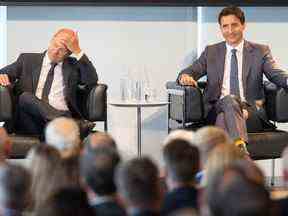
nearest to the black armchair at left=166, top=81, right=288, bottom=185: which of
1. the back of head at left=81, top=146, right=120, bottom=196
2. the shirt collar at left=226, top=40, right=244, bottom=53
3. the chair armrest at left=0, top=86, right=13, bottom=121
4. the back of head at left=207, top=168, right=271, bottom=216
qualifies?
the shirt collar at left=226, top=40, right=244, bottom=53

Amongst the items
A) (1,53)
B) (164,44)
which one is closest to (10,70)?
A: (1,53)

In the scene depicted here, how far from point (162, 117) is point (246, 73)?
1594 mm

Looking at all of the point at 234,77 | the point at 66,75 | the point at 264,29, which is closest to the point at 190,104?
the point at 234,77

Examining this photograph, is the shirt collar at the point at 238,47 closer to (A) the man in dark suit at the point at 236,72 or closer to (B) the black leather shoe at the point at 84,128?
(A) the man in dark suit at the point at 236,72

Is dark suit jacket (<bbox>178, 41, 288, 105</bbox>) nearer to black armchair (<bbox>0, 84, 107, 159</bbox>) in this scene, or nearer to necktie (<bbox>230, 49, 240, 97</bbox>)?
necktie (<bbox>230, 49, 240, 97</bbox>)

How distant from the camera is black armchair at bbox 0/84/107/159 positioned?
5.18 metres

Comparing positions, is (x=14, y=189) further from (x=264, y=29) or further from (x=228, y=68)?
(x=264, y=29)

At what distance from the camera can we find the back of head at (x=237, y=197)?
202 cm

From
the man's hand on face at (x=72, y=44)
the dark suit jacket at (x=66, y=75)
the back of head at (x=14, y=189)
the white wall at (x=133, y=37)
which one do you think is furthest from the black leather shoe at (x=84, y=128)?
the back of head at (x=14, y=189)

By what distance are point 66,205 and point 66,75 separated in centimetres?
357

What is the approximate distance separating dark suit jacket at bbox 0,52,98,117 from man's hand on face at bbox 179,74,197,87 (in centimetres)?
69

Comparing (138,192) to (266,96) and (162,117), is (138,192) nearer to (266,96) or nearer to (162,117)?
(266,96)

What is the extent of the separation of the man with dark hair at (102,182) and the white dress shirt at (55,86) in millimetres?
3012

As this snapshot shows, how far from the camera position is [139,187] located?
231 centimetres
